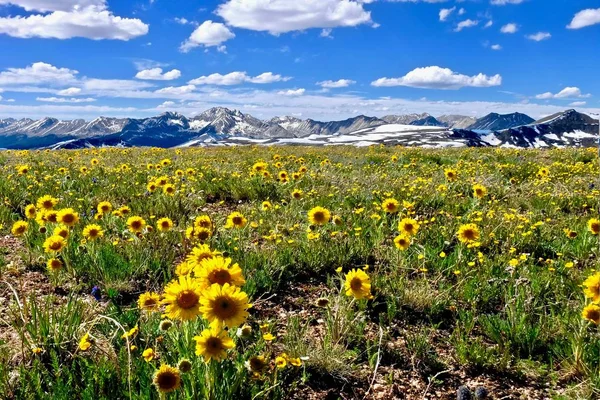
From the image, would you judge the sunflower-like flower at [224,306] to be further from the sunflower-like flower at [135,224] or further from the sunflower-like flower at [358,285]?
the sunflower-like flower at [135,224]

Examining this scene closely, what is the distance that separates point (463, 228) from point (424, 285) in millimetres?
1015

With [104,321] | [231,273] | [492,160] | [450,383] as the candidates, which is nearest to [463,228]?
[450,383]

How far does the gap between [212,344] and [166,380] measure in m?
0.32

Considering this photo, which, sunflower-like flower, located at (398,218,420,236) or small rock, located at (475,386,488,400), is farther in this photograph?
sunflower-like flower, located at (398,218,420,236)

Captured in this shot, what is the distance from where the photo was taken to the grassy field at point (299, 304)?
2646 mm

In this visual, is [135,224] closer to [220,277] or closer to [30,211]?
[30,211]

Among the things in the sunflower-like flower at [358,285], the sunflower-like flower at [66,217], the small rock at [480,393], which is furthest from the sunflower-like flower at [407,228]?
the sunflower-like flower at [66,217]

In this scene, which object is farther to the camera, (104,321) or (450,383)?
(104,321)

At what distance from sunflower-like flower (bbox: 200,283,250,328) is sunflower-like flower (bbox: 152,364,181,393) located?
0.35m

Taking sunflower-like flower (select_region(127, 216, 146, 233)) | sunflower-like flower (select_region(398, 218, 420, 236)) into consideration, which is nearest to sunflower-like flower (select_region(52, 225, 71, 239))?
sunflower-like flower (select_region(127, 216, 146, 233))

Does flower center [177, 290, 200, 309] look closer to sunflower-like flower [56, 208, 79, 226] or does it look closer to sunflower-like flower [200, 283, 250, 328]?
sunflower-like flower [200, 283, 250, 328]

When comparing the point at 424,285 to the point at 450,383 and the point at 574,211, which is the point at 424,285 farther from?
the point at 574,211

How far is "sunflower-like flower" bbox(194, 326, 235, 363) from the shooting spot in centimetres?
209

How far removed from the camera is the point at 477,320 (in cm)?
388
